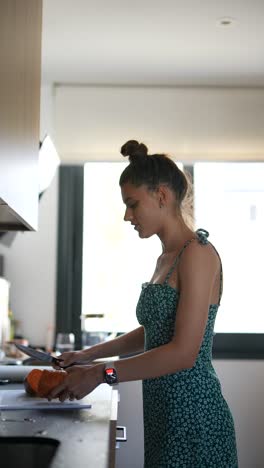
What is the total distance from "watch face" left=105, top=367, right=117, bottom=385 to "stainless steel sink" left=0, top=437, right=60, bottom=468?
253 millimetres

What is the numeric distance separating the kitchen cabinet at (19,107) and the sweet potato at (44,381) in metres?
0.44

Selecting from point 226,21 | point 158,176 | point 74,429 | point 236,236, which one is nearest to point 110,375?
point 74,429

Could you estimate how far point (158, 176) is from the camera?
207cm

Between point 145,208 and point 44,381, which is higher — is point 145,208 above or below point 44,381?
above

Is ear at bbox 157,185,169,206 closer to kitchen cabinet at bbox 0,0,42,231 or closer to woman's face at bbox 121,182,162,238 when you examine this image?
woman's face at bbox 121,182,162,238

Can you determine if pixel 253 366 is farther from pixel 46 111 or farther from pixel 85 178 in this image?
pixel 46 111

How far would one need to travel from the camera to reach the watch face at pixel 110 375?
5.84ft

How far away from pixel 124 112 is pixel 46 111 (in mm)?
475

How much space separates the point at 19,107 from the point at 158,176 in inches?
18.5

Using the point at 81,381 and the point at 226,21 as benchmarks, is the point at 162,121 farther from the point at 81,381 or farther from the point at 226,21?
the point at 81,381

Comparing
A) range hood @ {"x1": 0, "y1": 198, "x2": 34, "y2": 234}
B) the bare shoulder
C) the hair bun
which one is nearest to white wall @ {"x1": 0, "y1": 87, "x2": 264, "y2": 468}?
range hood @ {"x1": 0, "y1": 198, "x2": 34, "y2": 234}

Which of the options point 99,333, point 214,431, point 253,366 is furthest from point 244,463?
point 214,431

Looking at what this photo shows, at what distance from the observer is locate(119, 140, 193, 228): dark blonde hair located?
2068mm

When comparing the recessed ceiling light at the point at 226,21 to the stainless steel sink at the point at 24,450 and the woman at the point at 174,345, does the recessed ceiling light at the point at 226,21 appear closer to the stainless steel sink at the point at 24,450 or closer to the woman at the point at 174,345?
the woman at the point at 174,345
